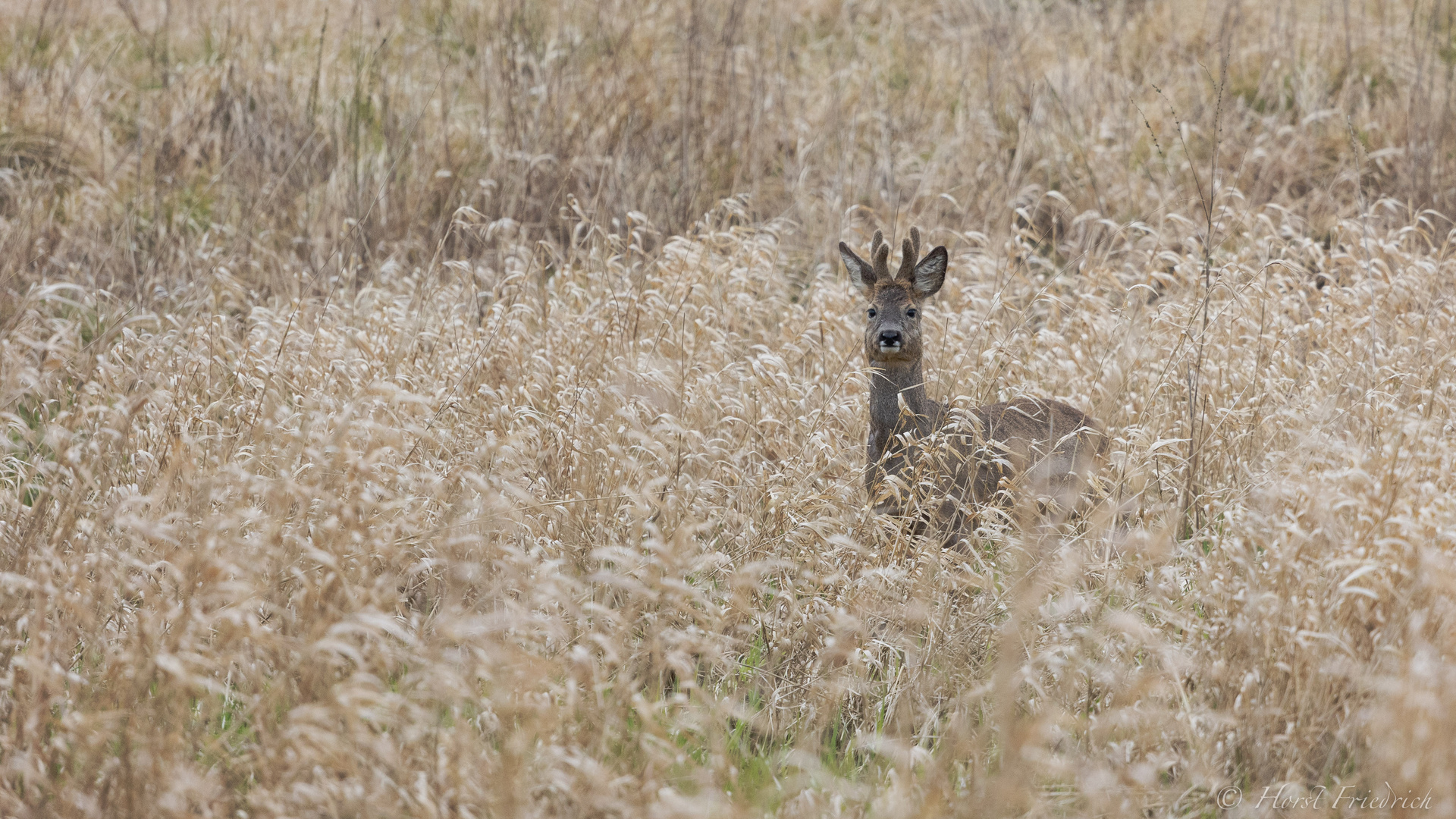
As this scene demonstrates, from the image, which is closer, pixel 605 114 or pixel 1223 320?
pixel 1223 320

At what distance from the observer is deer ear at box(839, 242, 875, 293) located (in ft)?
15.1

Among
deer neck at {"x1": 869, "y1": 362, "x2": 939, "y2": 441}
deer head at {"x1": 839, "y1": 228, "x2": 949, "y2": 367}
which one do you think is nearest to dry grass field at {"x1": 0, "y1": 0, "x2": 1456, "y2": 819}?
deer neck at {"x1": 869, "y1": 362, "x2": 939, "y2": 441}

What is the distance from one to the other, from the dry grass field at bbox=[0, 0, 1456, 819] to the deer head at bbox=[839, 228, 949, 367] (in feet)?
0.76

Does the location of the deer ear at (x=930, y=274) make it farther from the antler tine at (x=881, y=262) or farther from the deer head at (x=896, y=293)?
the antler tine at (x=881, y=262)

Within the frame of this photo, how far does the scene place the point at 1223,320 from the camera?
473 centimetres

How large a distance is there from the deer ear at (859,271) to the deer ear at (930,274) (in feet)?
0.56

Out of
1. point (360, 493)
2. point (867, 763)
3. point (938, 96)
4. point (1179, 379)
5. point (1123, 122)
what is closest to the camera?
point (360, 493)

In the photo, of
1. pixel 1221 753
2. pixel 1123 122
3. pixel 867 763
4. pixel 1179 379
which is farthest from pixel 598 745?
pixel 1123 122

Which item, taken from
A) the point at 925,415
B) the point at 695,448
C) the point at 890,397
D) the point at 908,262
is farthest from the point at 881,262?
the point at 695,448

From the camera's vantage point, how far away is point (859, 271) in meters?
4.63

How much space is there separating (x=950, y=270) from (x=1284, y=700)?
12.4ft

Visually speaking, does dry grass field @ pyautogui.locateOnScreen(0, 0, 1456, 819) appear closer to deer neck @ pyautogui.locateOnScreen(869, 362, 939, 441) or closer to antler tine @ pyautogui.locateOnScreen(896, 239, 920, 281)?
deer neck @ pyautogui.locateOnScreen(869, 362, 939, 441)

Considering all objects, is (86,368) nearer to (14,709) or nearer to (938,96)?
(14,709)

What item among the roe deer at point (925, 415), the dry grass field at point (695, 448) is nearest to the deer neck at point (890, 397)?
the roe deer at point (925, 415)
